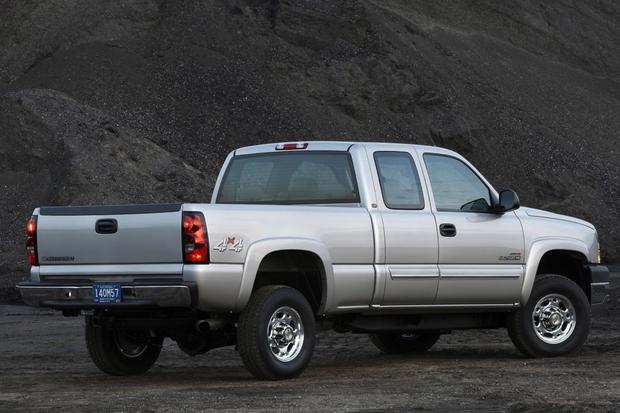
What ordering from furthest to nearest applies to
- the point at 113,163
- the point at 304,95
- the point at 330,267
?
the point at 304,95
the point at 113,163
the point at 330,267

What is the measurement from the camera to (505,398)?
9.56 metres

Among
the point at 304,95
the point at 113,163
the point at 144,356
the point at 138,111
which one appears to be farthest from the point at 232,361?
the point at 304,95

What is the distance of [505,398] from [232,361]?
15.1 ft

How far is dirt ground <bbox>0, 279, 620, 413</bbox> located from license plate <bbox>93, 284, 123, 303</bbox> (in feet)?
2.24

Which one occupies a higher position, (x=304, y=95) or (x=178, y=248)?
(x=304, y=95)

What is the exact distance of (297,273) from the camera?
11555mm

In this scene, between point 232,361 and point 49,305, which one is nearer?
point 49,305

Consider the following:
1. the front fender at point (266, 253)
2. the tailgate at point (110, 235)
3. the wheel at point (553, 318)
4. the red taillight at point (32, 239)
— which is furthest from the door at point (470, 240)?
the red taillight at point (32, 239)

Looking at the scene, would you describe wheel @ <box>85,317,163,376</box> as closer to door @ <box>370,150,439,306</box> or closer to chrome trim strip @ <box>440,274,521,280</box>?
door @ <box>370,150,439,306</box>

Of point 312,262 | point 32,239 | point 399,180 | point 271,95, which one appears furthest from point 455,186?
point 271,95

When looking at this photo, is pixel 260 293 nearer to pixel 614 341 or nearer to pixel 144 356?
pixel 144 356

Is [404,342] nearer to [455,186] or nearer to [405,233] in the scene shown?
[455,186]

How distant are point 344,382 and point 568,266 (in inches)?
149

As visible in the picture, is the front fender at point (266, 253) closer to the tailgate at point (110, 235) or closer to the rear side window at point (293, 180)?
the tailgate at point (110, 235)
